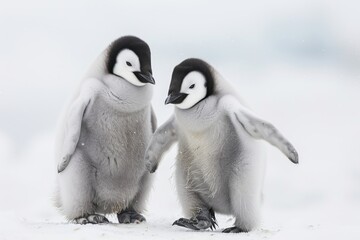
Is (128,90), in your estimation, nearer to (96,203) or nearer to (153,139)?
(153,139)

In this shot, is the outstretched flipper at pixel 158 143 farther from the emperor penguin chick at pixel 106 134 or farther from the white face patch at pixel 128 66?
the white face patch at pixel 128 66

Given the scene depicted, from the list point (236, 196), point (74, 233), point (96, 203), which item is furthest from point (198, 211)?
point (74, 233)

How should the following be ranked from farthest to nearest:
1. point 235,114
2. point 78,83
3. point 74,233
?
point 78,83, point 235,114, point 74,233

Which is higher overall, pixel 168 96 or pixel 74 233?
pixel 168 96

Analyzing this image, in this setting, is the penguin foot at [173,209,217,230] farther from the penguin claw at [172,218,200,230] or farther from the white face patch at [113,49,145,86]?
the white face patch at [113,49,145,86]

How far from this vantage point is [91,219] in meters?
4.32

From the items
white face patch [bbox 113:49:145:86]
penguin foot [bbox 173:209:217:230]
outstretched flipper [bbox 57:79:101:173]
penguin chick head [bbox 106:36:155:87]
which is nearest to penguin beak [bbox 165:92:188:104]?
penguin chick head [bbox 106:36:155:87]

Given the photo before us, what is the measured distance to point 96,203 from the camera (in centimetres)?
444

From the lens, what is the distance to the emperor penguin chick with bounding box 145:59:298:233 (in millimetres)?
4207

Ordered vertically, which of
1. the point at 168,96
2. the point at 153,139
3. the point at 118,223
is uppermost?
the point at 168,96

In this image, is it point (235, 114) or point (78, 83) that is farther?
point (78, 83)

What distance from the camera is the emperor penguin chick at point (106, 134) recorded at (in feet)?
14.1

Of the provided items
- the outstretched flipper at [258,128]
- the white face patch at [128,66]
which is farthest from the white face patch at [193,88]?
the white face patch at [128,66]

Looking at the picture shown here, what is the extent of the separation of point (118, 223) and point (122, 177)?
0.26 meters
